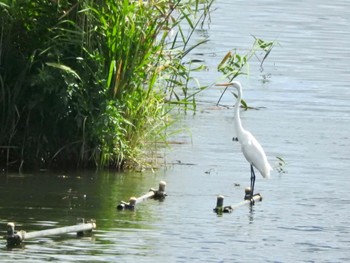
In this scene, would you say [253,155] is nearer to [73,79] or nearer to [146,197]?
[146,197]

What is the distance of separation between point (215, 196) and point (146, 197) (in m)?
0.94

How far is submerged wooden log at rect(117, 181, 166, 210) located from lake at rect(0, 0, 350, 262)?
0.08 m

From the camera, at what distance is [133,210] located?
40.6 ft

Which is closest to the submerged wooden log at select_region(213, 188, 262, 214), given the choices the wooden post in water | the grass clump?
the wooden post in water

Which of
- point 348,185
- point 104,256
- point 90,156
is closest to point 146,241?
point 104,256

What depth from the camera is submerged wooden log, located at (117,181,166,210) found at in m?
12.3

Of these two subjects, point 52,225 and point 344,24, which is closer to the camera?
point 52,225

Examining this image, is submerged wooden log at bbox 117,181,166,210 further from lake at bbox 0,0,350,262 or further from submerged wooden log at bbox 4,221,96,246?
submerged wooden log at bbox 4,221,96,246

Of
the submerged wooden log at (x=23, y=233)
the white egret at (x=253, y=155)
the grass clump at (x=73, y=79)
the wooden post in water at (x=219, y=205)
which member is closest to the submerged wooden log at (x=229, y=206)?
the wooden post in water at (x=219, y=205)

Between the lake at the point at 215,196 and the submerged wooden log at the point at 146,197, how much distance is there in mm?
81

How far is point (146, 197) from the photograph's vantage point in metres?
12.7

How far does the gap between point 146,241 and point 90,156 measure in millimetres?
2683

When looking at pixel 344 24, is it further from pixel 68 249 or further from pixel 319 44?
pixel 68 249

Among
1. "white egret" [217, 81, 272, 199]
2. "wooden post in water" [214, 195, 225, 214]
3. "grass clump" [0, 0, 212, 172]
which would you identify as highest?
"grass clump" [0, 0, 212, 172]
